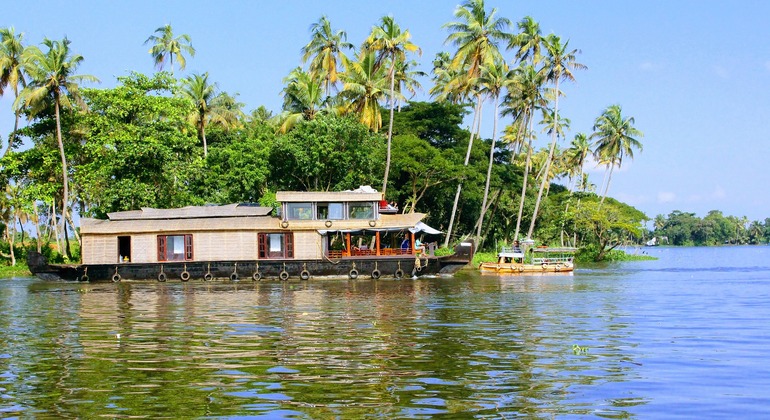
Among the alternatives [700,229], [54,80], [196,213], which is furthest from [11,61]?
[700,229]

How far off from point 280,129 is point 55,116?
12637 mm

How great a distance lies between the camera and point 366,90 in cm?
4625

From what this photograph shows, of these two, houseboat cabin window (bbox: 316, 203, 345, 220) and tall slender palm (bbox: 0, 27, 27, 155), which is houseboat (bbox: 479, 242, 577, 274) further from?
tall slender palm (bbox: 0, 27, 27, 155)

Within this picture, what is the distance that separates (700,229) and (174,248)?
135m

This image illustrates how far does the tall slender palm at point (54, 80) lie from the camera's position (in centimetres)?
3994

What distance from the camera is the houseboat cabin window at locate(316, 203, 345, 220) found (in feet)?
119

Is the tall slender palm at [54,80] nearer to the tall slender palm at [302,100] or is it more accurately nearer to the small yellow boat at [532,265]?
the tall slender palm at [302,100]

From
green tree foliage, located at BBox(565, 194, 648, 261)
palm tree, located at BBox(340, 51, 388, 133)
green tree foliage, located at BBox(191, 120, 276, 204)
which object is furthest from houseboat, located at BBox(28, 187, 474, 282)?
green tree foliage, located at BBox(565, 194, 648, 261)

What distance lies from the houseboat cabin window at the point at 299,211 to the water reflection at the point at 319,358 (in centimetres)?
1240

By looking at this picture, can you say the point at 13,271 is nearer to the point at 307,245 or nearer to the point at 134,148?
the point at 134,148

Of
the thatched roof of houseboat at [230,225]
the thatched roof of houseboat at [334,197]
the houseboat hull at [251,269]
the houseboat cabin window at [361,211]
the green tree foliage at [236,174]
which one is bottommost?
the houseboat hull at [251,269]

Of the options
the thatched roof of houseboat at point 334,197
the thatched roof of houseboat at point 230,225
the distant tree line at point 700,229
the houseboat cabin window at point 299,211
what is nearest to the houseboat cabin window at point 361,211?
the thatched roof of houseboat at point 230,225

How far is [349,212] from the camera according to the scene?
36156 mm

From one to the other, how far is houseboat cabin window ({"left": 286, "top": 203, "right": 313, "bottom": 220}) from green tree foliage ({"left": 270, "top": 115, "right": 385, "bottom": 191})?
6.03 metres
